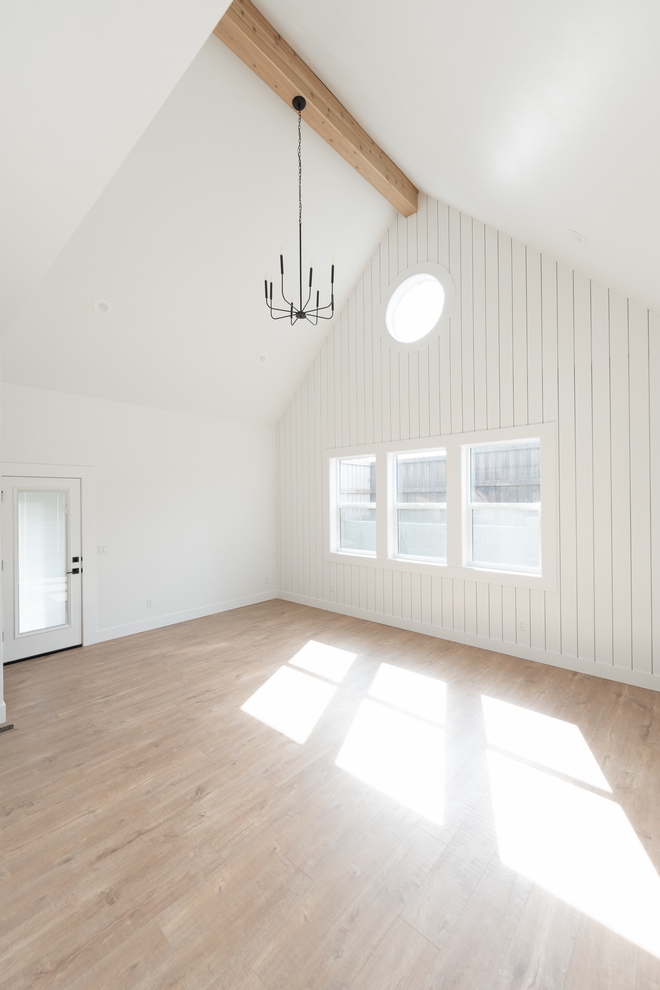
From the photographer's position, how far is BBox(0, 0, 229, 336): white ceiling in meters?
1.73

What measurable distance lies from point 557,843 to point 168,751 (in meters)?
2.10

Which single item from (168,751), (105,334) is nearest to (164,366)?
(105,334)

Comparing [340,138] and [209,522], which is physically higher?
[340,138]

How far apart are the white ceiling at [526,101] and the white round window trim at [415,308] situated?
1187 mm

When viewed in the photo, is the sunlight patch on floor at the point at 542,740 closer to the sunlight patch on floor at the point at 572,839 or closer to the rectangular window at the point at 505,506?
the sunlight patch on floor at the point at 572,839

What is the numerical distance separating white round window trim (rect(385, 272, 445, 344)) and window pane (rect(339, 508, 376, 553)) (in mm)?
2118

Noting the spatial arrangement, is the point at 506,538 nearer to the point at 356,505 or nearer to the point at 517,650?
the point at 517,650

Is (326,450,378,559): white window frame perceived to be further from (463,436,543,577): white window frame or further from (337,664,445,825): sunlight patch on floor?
(337,664,445,825): sunlight patch on floor

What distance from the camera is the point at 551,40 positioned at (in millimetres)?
1526

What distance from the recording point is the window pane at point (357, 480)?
17.7 ft

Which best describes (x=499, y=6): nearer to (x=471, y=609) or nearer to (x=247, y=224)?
(x=247, y=224)

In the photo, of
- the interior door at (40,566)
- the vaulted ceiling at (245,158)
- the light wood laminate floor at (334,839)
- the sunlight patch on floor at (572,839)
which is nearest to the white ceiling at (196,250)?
the vaulted ceiling at (245,158)

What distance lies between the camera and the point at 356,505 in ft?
18.2

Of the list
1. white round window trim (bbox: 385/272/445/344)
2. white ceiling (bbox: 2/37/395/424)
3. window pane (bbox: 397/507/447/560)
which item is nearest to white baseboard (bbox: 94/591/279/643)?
window pane (bbox: 397/507/447/560)
